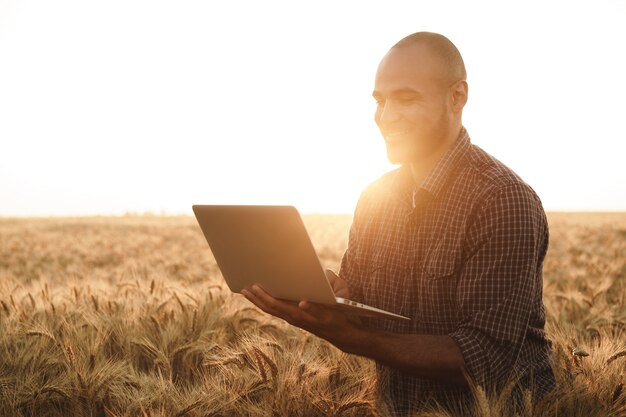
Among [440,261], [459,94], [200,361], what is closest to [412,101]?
[459,94]

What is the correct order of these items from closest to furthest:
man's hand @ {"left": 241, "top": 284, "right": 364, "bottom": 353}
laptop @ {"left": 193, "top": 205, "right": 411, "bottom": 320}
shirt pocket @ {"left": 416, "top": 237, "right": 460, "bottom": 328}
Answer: laptop @ {"left": 193, "top": 205, "right": 411, "bottom": 320} < man's hand @ {"left": 241, "top": 284, "right": 364, "bottom": 353} < shirt pocket @ {"left": 416, "top": 237, "right": 460, "bottom": 328}

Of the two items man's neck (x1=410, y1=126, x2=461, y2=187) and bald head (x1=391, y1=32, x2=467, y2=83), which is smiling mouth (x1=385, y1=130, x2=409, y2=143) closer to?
man's neck (x1=410, y1=126, x2=461, y2=187)

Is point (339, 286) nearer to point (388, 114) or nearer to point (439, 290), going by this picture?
point (439, 290)

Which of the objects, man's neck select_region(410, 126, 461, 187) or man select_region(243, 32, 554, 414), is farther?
man's neck select_region(410, 126, 461, 187)

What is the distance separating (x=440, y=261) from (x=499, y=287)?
281 mm

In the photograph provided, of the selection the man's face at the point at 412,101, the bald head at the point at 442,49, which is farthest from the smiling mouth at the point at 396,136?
the bald head at the point at 442,49

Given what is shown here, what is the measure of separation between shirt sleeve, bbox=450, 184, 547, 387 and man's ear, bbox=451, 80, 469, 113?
0.45 m

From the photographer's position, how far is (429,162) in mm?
2518

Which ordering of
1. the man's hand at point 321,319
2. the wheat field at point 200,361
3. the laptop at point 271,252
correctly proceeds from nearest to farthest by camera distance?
1. the laptop at point 271,252
2. the man's hand at point 321,319
3. the wheat field at point 200,361

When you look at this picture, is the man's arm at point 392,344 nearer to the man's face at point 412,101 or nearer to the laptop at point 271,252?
the laptop at point 271,252

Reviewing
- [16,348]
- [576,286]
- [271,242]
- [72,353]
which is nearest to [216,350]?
[72,353]

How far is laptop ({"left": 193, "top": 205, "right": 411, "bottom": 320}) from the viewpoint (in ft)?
6.25

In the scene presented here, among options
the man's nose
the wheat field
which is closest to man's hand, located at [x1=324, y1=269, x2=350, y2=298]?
the wheat field

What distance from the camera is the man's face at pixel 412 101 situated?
2309mm
